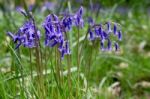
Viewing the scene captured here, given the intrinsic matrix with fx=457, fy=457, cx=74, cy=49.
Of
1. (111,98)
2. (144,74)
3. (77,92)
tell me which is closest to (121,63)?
(144,74)

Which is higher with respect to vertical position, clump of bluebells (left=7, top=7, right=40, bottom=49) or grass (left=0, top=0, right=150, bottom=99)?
clump of bluebells (left=7, top=7, right=40, bottom=49)

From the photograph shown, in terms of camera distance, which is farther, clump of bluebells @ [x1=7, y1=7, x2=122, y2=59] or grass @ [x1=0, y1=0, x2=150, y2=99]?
grass @ [x1=0, y1=0, x2=150, y2=99]

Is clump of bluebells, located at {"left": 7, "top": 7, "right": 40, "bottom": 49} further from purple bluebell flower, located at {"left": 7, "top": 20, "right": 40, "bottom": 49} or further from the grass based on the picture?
the grass

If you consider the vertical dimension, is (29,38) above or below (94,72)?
above

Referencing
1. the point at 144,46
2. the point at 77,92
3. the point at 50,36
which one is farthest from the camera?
the point at 144,46

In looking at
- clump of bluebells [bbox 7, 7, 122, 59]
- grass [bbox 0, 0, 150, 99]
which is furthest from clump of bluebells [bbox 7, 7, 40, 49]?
grass [bbox 0, 0, 150, 99]

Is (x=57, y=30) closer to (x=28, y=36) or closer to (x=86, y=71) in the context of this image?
(x=28, y=36)

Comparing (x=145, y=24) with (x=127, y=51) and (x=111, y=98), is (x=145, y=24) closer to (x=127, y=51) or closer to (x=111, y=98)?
(x=127, y=51)

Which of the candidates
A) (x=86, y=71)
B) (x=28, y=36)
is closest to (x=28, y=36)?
(x=28, y=36)

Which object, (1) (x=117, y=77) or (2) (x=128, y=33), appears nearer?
(1) (x=117, y=77)
